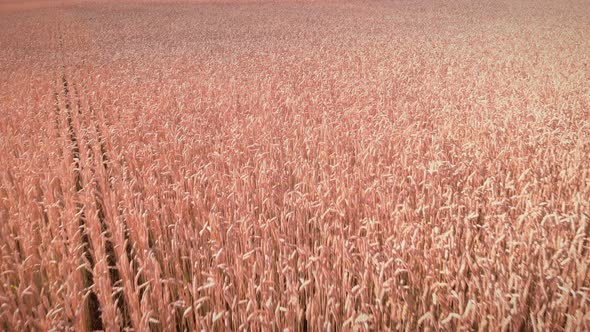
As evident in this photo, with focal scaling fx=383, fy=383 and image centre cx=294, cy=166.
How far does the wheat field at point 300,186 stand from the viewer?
6.95 feet

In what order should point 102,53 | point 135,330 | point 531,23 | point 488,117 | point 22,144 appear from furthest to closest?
point 531,23 → point 102,53 → point 488,117 → point 22,144 → point 135,330

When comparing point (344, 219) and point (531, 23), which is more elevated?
point (531, 23)

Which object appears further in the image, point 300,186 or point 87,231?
point 300,186

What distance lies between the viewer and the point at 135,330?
6.87 ft

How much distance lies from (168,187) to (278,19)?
83.7 ft

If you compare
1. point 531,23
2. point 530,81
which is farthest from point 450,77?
point 531,23

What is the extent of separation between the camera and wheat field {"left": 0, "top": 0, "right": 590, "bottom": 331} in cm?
212

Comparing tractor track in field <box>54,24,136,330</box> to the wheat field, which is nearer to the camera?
the wheat field

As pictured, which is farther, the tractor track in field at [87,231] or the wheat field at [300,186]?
the tractor track in field at [87,231]

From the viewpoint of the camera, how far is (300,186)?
375 centimetres

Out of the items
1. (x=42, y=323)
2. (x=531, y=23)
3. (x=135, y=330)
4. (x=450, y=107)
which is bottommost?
(x=135, y=330)

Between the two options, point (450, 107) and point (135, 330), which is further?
point (450, 107)

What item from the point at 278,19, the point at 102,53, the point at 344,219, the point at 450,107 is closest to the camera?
the point at 344,219

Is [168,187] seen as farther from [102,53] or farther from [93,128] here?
[102,53]
